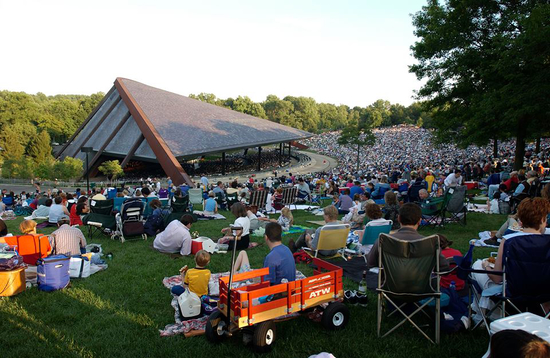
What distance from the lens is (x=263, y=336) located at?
13.7 feet

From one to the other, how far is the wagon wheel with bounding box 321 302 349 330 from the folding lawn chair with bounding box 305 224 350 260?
7.98 feet

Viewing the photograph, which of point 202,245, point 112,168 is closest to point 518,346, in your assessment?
point 202,245

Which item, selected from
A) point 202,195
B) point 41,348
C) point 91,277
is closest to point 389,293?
point 41,348

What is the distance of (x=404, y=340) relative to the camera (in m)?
4.37

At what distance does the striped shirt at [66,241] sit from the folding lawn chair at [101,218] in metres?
2.59

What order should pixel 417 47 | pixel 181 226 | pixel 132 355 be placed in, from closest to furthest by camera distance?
pixel 132 355 < pixel 181 226 < pixel 417 47

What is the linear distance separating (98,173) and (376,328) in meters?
36.4

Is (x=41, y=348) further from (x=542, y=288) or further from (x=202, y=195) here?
(x=202, y=195)

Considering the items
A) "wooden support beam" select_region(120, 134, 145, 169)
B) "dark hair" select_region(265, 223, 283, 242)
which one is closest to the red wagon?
"dark hair" select_region(265, 223, 283, 242)

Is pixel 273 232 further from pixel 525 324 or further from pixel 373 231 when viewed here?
pixel 373 231

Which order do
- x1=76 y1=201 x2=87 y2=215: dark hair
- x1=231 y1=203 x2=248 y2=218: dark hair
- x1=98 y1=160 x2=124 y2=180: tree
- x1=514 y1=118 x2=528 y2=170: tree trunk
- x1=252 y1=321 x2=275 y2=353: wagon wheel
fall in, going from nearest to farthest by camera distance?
1. x1=252 y1=321 x2=275 y2=353: wagon wheel
2. x1=231 y1=203 x2=248 y2=218: dark hair
3. x1=76 y1=201 x2=87 y2=215: dark hair
4. x1=514 y1=118 x2=528 y2=170: tree trunk
5. x1=98 y1=160 x2=124 y2=180: tree

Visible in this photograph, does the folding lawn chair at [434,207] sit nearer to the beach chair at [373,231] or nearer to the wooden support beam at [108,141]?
the beach chair at [373,231]

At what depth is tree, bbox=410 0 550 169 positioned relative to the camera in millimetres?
15242

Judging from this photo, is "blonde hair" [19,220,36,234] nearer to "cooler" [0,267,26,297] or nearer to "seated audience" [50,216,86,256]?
"seated audience" [50,216,86,256]
